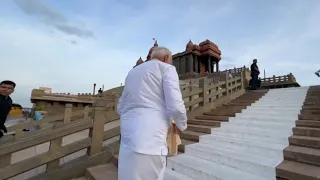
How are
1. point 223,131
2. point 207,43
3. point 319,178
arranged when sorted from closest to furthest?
point 319,178, point 223,131, point 207,43

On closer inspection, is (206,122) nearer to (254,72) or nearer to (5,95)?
(5,95)

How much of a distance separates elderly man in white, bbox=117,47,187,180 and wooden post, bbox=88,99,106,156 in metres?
2.20

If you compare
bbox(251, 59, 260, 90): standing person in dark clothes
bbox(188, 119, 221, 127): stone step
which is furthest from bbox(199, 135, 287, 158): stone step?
bbox(251, 59, 260, 90): standing person in dark clothes

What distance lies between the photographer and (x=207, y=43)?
87.4ft

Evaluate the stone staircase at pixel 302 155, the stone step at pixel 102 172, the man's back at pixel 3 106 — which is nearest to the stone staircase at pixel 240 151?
the stone staircase at pixel 302 155

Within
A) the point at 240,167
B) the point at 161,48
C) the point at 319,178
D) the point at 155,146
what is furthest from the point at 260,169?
the point at 161,48

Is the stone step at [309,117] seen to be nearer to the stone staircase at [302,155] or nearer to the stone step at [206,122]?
the stone staircase at [302,155]

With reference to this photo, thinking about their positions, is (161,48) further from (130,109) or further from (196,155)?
(196,155)

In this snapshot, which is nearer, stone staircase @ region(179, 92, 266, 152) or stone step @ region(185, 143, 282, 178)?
stone step @ region(185, 143, 282, 178)

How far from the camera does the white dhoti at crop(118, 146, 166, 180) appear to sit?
1.33 meters

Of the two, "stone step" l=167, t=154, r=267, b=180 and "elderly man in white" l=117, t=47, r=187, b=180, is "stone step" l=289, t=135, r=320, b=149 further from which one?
"elderly man in white" l=117, t=47, r=187, b=180

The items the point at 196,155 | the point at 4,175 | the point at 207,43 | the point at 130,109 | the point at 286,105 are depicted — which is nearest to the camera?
the point at 130,109

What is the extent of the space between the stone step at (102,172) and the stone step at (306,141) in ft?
9.47

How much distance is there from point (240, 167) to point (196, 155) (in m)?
0.84
